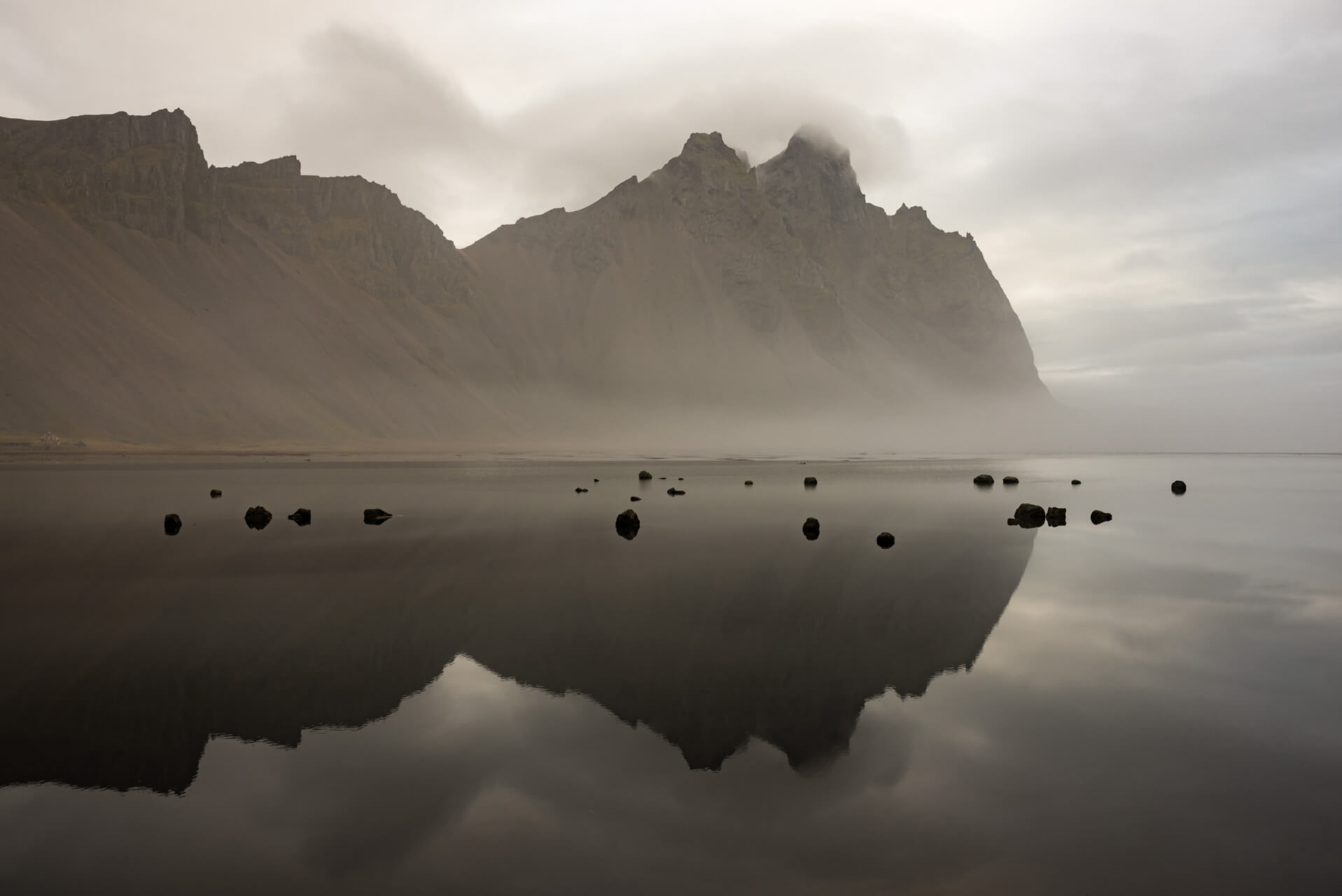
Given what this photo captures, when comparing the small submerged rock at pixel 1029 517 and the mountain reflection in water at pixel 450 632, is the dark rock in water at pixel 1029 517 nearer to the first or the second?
the small submerged rock at pixel 1029 517

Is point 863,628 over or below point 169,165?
below

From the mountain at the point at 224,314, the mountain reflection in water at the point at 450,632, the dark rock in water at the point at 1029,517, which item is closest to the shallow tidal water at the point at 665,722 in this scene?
the mountain reflection in water at the point at 450,632

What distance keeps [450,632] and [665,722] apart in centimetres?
593

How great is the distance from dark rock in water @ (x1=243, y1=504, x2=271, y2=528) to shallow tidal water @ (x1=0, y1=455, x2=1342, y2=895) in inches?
250

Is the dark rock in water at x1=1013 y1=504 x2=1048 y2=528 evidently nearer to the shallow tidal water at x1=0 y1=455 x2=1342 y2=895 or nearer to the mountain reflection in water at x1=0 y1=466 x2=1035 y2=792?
the mountain reflection in water at x1=0 y1=466 x2=1035 y2=792

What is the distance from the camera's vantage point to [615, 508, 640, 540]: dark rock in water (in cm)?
2845

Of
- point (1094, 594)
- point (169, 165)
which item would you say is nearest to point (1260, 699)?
point (1094, 594)

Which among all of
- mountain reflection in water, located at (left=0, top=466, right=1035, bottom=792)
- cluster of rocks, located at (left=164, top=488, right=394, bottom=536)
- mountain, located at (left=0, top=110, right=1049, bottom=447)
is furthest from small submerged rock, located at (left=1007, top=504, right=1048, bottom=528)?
mountain, located at (left=0, top=110, right=1049, bottom=447)

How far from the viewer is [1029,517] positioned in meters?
33.2

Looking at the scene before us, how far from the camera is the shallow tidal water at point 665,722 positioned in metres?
6.38

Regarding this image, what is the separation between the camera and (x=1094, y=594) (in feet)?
59.9

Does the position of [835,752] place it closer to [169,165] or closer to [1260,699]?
[1260,699]

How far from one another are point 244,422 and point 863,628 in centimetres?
12989

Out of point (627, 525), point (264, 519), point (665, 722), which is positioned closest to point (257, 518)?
point (264, 519)
